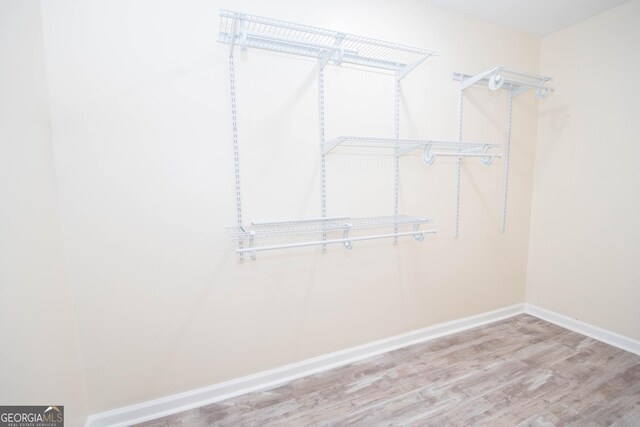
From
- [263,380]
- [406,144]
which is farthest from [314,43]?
[263,380]

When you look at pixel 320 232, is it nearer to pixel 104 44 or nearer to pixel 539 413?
pixel 104 44

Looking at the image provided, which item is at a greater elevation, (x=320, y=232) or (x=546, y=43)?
(x=546, y=43)

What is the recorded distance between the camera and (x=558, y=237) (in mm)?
2457

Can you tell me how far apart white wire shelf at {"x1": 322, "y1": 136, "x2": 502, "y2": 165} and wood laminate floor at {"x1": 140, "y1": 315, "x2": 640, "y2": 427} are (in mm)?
1447

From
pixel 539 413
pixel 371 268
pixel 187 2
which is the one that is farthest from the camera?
A: pixel 371 268

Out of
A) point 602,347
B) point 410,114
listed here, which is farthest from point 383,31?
point 602,347

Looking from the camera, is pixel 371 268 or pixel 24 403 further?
pixel 371 268

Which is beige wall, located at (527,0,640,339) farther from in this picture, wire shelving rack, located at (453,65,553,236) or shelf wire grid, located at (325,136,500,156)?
shelf wire grid, located at (325,136,500,156)

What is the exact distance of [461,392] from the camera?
1.68 metres

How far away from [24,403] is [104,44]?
1.50m

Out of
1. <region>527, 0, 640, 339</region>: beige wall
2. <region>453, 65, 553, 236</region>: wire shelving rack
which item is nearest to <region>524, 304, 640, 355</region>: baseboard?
<region>527, 0, 640, 339</region>: beige wall

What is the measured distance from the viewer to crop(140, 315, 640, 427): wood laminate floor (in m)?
1.50

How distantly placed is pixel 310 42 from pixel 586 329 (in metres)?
3.07

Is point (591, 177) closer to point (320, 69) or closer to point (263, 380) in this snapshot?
point (320, 69)
